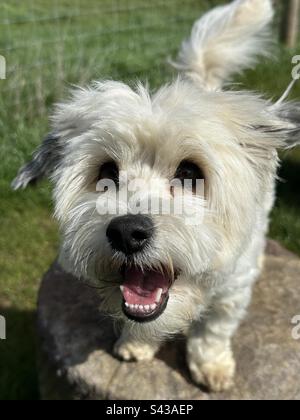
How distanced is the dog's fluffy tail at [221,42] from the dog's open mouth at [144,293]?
151 centimetres

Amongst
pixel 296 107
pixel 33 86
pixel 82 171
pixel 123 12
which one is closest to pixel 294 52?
pixel 123 12

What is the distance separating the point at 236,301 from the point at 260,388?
354 millimetres

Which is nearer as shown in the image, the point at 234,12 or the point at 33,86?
the point at 234,12

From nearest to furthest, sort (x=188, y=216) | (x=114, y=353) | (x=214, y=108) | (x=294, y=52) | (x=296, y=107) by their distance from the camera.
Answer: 1. (x=188, y=216)
2. (x=214, y=108)
3. (x=296, y=107)
4. (x=114, y=353)
5. (x=294, y=52)

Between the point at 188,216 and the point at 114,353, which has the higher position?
the point at 188,216

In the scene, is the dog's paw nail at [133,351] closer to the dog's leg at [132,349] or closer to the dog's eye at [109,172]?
the dog's leg at [132,349]

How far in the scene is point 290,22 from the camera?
6.31 metres

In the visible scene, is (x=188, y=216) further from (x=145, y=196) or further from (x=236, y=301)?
(x=236, y=301)

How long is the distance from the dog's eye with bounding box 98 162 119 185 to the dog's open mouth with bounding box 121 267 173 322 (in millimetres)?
317

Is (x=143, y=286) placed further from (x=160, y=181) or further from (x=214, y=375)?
(x=214, y=375)

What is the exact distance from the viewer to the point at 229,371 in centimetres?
237

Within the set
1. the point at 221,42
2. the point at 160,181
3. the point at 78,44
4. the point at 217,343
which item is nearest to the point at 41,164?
the point at 160,181

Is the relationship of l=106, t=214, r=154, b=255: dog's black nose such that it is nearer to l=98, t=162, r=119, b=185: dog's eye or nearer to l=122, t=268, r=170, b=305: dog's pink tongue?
l=122, t=268, r=170, b=305: dog's pink tongue

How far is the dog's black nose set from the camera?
1.73 m
